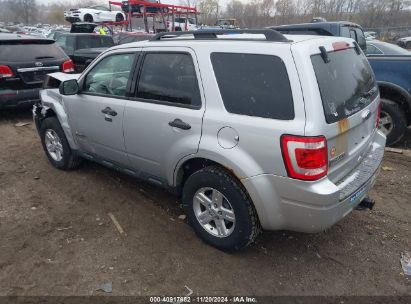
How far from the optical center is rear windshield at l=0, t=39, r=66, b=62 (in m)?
6.74

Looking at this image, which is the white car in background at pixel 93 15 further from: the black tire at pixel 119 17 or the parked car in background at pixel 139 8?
the parked car in background at pixel 139 8

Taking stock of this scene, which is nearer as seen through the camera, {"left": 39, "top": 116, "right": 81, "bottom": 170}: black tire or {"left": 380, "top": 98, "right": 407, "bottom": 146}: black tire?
{"left": 39, "top": 116, "right": 81, "bottom": 170}: black tire

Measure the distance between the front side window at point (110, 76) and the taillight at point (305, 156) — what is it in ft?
6.34

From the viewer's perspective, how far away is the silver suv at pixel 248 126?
255 cm

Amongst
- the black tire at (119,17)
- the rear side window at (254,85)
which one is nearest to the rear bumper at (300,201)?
the rear side window at (254,85)

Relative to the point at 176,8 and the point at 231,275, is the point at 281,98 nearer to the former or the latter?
the point at 231,275

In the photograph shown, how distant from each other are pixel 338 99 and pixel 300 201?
815mm

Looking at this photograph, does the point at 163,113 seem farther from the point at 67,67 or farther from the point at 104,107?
the point at 67,67

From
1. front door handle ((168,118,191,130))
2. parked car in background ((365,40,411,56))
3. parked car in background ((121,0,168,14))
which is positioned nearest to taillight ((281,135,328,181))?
front door handle ((168,118,191,130))

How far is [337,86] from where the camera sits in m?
2.75

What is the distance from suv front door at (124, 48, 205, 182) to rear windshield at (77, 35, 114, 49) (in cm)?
895

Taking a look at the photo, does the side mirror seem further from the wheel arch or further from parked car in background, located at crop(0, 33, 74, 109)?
the wheel arch

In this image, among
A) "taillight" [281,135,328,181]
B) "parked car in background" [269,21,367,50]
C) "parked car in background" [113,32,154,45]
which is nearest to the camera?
"taillight" [281,135,328,181]

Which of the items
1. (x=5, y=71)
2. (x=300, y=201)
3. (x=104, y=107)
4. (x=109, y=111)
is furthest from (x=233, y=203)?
(x=5, y=71)
